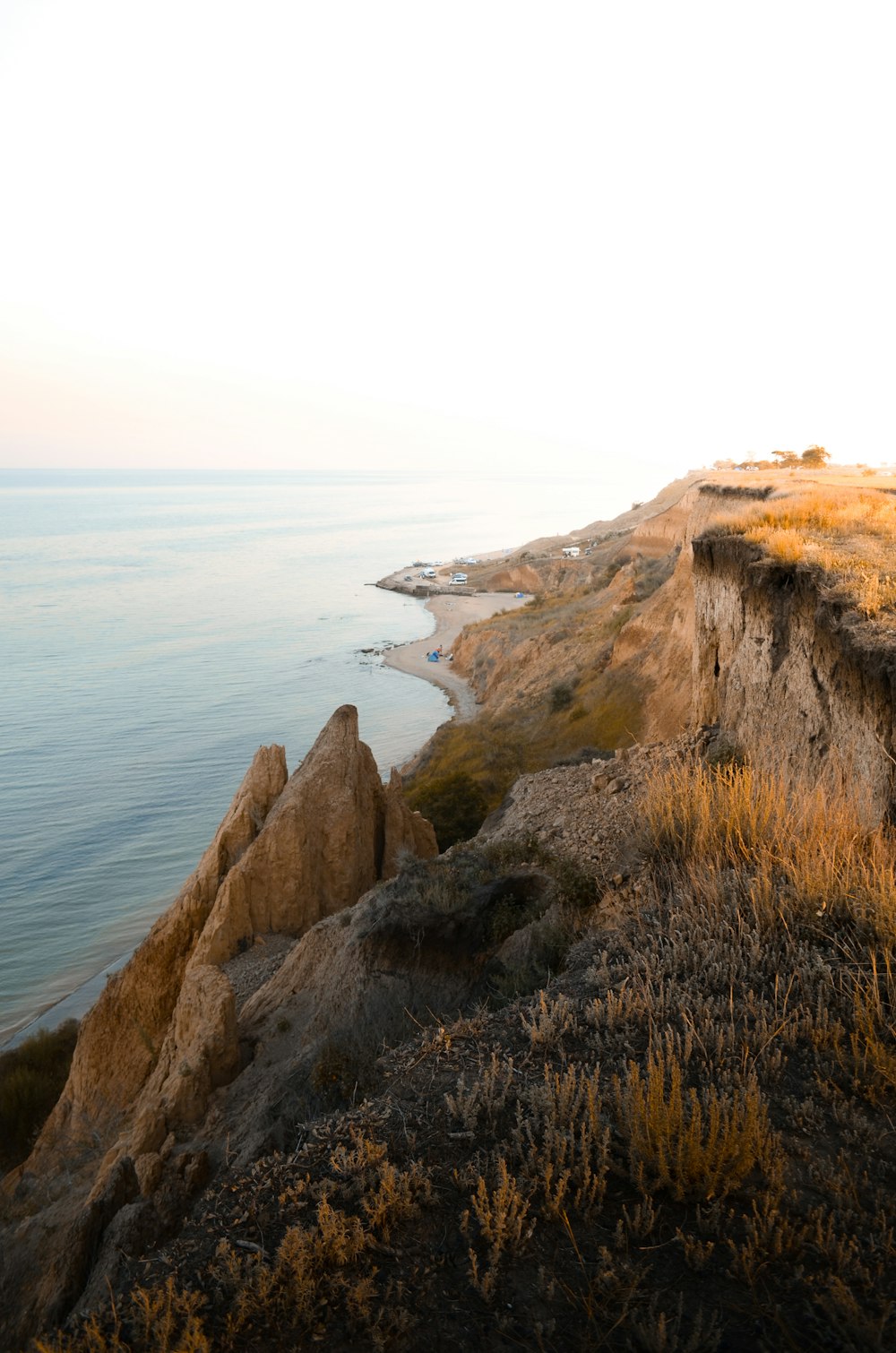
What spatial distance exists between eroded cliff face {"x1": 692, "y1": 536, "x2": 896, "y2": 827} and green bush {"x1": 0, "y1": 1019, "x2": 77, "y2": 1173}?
14457 mm

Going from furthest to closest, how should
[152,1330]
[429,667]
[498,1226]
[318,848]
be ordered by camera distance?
[429,667] < [318,848] < [498,1226] < [152,1330]

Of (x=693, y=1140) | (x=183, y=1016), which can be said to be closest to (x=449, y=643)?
(x=183, y=1016)

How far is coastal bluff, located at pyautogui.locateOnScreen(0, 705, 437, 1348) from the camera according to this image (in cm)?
663

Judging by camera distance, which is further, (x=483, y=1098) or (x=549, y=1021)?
(x=549, y=1021)

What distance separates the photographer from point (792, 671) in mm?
9461

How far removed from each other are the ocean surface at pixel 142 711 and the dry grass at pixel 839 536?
1980cm

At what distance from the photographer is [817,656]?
340 inches

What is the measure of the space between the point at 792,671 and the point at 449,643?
178ft

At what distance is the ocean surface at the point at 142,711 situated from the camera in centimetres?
2414

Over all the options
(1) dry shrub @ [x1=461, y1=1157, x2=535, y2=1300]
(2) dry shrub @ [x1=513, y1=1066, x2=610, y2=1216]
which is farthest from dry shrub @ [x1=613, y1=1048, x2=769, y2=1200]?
(1) dry shrub @ [x1=461, y1=1157, x2=535, y2=1300]

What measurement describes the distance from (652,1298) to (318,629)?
67.8m

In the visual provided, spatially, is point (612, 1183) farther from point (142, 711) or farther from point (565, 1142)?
point (142, 711)

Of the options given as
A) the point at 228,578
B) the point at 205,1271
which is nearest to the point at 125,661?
the point at 228,578

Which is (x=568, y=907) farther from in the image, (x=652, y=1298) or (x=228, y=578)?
(x=228, y=578)
